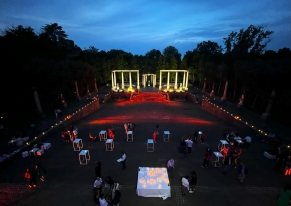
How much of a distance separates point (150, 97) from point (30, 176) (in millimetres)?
36284

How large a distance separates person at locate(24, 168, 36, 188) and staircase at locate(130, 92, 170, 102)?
3416 cm

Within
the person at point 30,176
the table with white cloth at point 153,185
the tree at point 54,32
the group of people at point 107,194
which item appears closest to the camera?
the group of people at point 107,194

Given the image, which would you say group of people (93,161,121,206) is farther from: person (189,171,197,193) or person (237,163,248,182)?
person (237,163,248,182)

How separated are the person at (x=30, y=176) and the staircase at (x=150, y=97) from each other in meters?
34.2

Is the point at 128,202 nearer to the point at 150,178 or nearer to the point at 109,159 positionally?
the point at 150,178

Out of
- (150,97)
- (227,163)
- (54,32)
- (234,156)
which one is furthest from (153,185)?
(54,32)

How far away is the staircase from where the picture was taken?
1747 inches

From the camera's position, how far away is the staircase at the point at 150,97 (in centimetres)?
4438

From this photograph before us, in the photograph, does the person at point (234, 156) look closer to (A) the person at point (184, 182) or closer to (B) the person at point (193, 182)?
(B) the person at point (193, 182)

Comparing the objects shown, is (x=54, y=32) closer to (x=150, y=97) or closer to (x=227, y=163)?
(x=150, y=97)

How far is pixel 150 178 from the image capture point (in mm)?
10070

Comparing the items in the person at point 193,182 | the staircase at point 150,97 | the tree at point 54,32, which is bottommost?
the staircase at point 150,97

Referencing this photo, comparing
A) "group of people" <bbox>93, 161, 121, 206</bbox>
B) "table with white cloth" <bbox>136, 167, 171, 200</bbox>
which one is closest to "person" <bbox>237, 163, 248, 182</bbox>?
"table with white cloth" <bbox>136, 167, 171, 200</bbox>

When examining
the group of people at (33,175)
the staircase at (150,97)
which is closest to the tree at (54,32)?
the staircase at (150,97)
